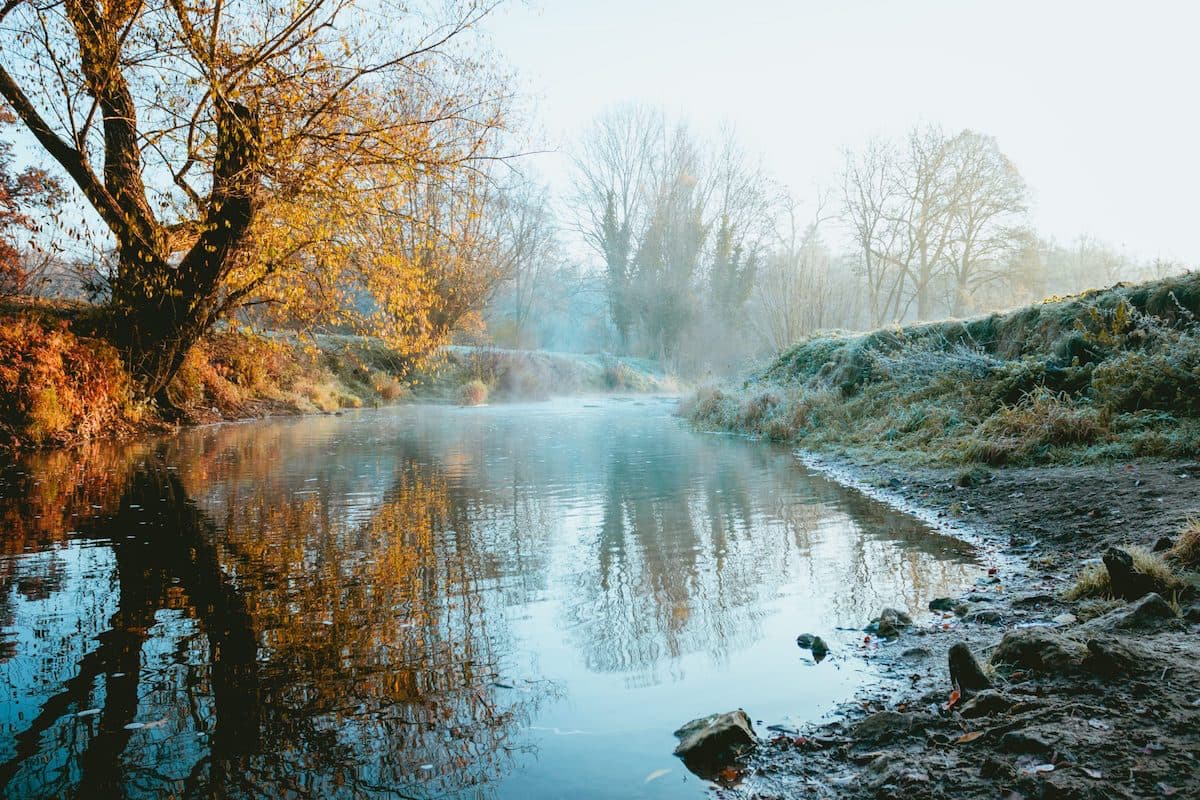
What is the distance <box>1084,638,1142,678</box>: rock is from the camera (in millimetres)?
2607

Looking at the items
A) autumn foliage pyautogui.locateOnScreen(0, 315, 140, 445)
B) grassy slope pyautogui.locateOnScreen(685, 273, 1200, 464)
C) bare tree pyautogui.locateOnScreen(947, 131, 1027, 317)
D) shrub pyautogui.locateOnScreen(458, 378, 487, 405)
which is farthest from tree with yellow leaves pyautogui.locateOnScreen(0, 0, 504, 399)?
bare tree pyautogui.locateOnScreen(947, 131, 1027, 317)

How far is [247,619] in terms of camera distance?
394 cm

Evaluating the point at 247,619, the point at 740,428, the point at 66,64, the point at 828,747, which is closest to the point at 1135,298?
the point at 740,428

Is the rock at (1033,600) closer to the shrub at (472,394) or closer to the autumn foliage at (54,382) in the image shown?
the autumn foliage at (54,382)

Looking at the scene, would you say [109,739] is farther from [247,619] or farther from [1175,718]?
[1175,718]

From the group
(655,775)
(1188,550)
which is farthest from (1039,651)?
(655,775)

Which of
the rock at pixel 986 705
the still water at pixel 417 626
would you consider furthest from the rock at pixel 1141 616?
the still water at pixel 417 626

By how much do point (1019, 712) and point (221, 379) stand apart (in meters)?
19.6

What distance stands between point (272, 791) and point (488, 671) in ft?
3.67

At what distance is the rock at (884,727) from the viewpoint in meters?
2.54

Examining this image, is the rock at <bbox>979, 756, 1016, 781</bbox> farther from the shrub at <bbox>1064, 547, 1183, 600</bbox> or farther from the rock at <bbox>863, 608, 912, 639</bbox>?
the shrub at <bbox>1064, 547, 1183, 600</bbox>

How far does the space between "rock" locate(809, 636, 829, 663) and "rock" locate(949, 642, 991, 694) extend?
68 cm

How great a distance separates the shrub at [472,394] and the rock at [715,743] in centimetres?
2605

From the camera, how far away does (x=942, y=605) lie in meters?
3.99
